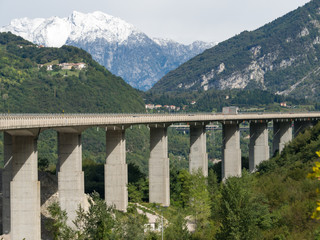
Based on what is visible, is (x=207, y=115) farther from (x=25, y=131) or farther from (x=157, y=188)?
(x=25, y=131)

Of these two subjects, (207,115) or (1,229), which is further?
(207,115)

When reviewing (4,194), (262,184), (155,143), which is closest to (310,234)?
(262,184)

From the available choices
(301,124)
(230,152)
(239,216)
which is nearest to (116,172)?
(239,216)

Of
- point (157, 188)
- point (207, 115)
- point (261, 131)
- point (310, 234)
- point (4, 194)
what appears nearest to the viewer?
point (310, 234)

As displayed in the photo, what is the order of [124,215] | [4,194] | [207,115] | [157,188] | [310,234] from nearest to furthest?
[310,234] < [4,194] < [124,215] < [157,188] < [207,115]

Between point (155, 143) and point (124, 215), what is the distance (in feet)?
67.6

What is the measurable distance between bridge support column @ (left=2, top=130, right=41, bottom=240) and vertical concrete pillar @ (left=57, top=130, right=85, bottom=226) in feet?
27.1

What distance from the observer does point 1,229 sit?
249ft

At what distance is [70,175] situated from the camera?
7544 centimetres

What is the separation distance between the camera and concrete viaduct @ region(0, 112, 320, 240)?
65.8 meters

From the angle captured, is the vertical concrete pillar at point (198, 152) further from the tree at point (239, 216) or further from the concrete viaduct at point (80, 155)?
the tree at point (239, 216)

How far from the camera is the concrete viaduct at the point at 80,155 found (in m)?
65.8

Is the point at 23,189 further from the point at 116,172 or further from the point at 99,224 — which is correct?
the point at 116,172

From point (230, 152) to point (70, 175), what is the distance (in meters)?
51.3
